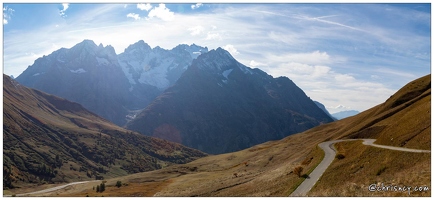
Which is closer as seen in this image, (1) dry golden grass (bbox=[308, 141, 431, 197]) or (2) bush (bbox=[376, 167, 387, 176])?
(1) dry golden grass (bbox=[308, 141, 431, 197])

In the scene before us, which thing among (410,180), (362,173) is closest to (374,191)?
(410,180)

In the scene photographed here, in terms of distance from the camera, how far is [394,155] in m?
49.9

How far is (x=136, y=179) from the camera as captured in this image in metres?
144

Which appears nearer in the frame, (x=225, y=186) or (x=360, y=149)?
(x=360, y=149)

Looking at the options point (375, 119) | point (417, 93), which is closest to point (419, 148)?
point (375, 119)

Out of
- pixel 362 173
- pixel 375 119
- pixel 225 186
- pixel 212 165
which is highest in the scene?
pixel 362 173

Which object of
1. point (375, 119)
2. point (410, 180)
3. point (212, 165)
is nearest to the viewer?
point (410, 180)

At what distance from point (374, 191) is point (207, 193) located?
4172 cm

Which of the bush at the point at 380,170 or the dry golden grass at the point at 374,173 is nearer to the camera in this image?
the dry golden grass at the point at 374,173

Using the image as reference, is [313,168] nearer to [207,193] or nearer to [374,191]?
[374,191]

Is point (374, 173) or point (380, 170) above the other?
point (380, 170)

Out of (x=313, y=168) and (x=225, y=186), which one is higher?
(x=313, y=168)

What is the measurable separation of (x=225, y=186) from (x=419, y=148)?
42.1 metres

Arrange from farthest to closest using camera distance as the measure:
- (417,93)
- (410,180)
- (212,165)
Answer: (212,165), (417,93), (410,180)
